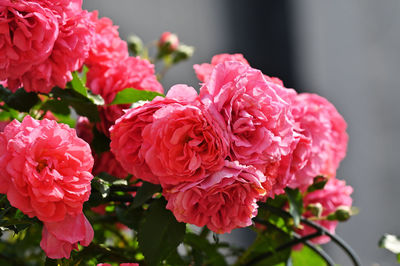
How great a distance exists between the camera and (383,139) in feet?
6.72

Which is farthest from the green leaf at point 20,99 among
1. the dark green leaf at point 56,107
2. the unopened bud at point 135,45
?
the unopened bud at point 135,45

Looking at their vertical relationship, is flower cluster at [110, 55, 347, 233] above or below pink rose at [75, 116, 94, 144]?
above

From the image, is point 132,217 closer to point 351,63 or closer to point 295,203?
point 295,203

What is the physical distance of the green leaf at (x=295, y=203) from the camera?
1.40ft

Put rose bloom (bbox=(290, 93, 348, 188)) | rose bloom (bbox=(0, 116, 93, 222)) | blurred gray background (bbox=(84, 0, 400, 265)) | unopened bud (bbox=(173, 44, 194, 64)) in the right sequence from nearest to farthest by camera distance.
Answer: rose bloom (bbox=(0, 116, 93, 222)) → rose bloom (bbox=(290, 93, 348, 188)) → unopened bud (bbox=(173, 44, 194, 64)) → blurred gray background (bbox=(84, 0, 400, 265))

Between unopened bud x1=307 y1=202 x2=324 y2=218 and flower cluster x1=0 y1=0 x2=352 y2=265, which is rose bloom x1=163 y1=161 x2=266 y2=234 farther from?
unopened bud x1=307 y1=202 x2=324 y2=218

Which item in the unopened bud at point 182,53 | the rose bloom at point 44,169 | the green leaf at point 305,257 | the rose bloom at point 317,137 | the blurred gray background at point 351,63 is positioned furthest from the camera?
the blurred gray background at point 351,63

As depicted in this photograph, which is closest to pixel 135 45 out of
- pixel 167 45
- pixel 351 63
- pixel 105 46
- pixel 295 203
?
pixel 167 45

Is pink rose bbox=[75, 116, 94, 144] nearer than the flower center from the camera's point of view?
No

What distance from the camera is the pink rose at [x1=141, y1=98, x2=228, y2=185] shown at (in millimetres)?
329

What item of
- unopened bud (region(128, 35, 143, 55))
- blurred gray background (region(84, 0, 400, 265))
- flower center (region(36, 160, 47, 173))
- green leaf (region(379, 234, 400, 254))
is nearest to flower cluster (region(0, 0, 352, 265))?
flower center (region(36, 160, 47, 173))

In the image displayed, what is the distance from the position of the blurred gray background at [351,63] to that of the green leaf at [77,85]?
159 cm

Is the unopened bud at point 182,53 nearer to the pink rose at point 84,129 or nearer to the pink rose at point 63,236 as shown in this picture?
the pink rose at point 84,129

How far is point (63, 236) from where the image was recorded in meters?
0.33
